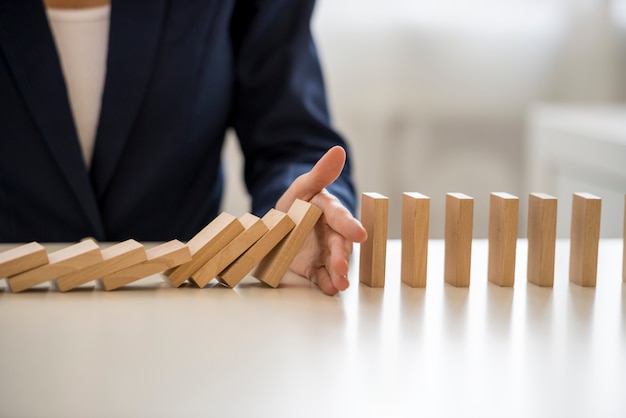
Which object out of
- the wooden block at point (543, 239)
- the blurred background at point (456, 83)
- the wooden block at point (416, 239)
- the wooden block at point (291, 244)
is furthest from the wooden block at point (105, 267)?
the blurred background at point (456, 83)

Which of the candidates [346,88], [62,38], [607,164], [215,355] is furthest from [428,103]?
[215,355]

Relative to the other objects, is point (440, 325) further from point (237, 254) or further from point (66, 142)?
point (66, 142)

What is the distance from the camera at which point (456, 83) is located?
259 centimetres

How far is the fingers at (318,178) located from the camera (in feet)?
2.28

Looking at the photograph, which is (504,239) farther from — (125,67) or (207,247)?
(125,67)

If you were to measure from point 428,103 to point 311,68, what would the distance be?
1.50 meters

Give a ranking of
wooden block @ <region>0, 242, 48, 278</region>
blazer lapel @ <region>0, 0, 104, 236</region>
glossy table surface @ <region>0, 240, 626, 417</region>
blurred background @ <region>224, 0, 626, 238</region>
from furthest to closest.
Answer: blurred background @ <region>224, 0, 626, 238</region>
blazer lapel @ <region>0, 0, 104, 236</region>
wooden block @ <region>0, 242, 48, 278</region>
glossy table surface @ <region>0, 240, 626, 417</region>

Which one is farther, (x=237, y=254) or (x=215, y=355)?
(x=237, y=254)

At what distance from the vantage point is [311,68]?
1.13m

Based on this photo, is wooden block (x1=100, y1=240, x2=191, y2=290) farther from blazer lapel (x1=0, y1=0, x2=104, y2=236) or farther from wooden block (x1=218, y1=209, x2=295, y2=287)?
blazer lapel (x1=0, y1=0, x2=104, y2=236)

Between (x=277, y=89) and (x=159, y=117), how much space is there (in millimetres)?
160

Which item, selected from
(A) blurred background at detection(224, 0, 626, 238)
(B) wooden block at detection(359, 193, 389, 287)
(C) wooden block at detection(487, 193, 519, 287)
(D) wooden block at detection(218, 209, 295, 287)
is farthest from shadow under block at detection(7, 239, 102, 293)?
(A) blurred background at detection(224, 0, 626, 238)

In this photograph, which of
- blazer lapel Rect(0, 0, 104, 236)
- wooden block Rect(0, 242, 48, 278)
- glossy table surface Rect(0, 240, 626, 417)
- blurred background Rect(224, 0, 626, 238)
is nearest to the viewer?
glossy table surface Rect(0, 240, 626, 417)

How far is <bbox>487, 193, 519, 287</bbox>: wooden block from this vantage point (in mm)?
724
